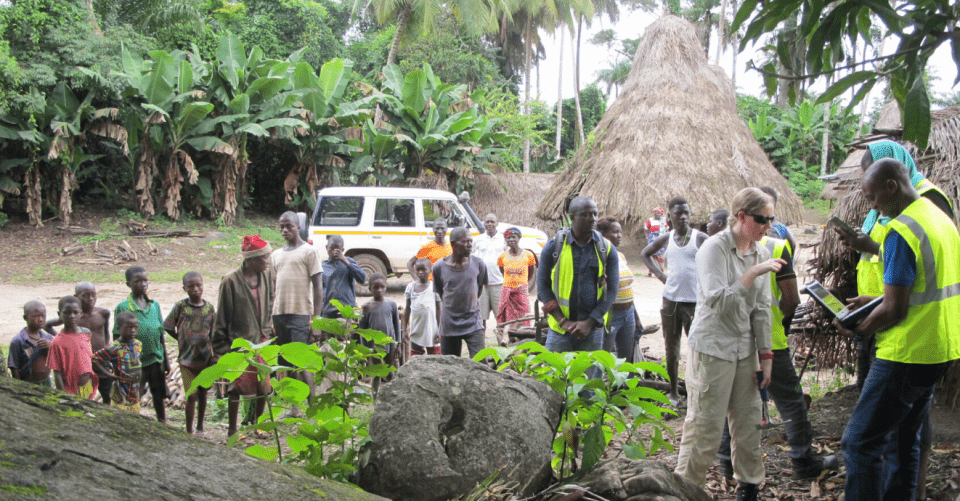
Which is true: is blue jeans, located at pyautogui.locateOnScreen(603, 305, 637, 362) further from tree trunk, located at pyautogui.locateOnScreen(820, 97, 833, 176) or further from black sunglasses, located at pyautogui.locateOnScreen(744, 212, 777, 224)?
tree trunk, located at pyautogui.locateOnScreen(820, 97, 833, 176)

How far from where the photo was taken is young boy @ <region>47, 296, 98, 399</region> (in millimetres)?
4715

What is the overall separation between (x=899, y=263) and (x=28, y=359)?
552 centimetres

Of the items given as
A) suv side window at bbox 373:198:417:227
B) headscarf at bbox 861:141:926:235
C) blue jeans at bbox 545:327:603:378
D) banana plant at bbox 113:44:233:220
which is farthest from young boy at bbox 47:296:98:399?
banana plant at bbox 113:44:233:220

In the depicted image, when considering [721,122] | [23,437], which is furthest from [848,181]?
[721,122]

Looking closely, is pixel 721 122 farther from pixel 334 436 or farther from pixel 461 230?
pixel 334 436

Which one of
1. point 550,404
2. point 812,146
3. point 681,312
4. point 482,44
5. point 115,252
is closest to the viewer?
point 550,404

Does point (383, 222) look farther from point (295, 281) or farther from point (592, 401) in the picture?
point (592, 401)

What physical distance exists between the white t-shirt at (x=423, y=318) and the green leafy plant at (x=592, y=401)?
3675mm

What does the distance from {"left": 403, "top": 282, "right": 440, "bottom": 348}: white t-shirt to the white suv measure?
5.10m

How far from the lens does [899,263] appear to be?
279 cm

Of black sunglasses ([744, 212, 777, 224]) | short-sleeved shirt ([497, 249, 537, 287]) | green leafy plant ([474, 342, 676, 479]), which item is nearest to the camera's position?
green leafy plant ([474, 342, 676, 479])

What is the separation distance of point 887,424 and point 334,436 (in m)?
2.31

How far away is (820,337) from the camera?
5090mm

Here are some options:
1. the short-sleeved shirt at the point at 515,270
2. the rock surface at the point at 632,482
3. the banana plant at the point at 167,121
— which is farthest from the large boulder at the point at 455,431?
the banana plant at the point at 167,121
